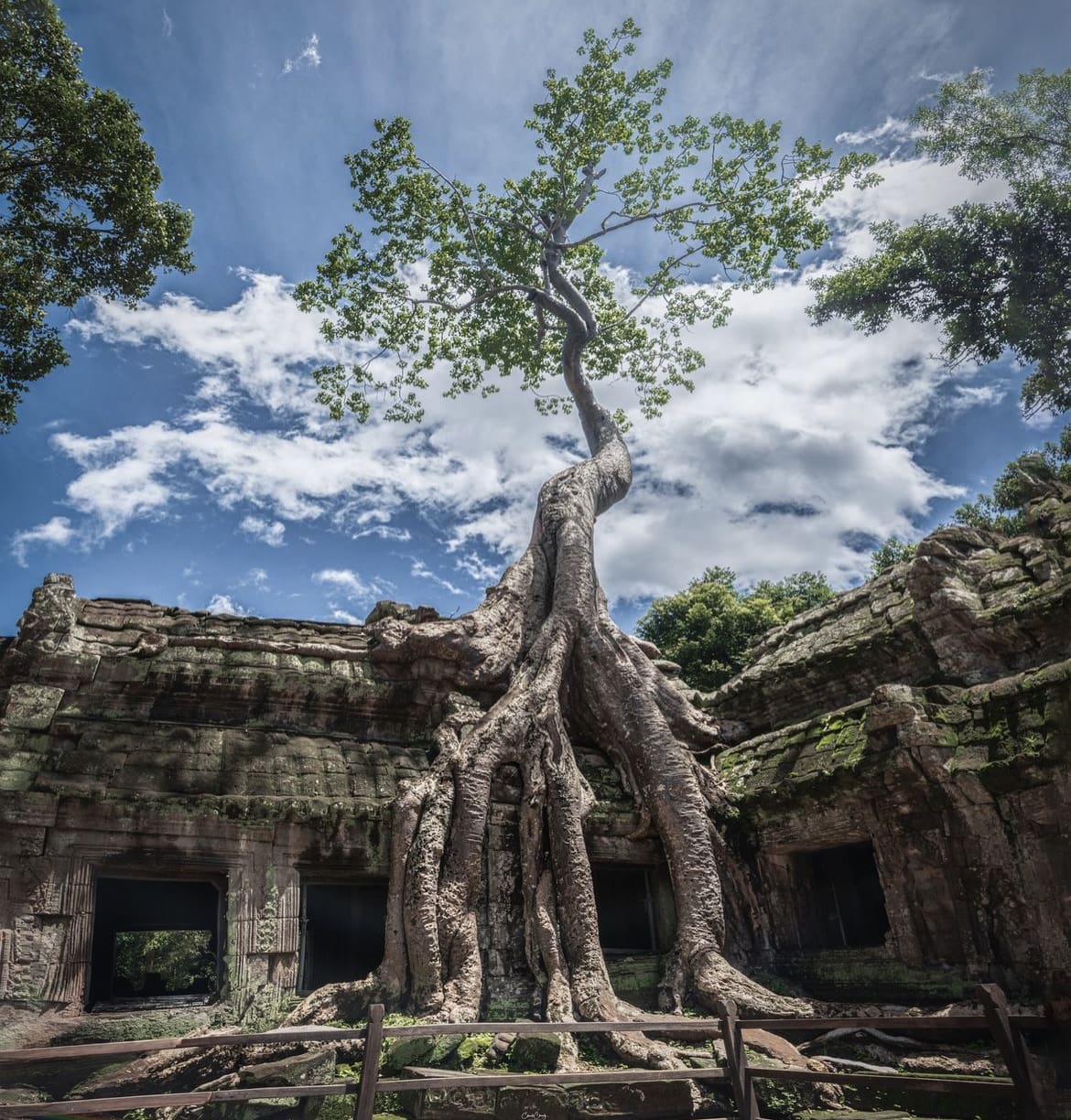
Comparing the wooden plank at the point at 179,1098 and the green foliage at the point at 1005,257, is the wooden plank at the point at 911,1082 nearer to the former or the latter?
the wooden plank at the point at 179,1098

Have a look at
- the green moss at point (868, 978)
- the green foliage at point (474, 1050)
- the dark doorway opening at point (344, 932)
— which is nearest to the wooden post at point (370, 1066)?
the green foliage at point (474, 1050)

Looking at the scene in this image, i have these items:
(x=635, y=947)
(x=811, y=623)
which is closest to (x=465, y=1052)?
(x=635, y=947)

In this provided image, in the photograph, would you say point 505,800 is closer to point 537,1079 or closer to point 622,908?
point 622,908

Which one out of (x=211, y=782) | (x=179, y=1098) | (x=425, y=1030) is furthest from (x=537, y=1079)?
(x=211, y=782)

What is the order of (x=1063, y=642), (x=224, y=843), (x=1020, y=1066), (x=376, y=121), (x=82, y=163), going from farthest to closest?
(x=376, y=121) < (x=82, y=163) < (x=1063, y=642) < (x=224, y=843) < (x=1020, y=1066)

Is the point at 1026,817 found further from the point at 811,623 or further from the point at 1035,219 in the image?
the point at 1035,219

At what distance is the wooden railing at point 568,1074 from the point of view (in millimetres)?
3186

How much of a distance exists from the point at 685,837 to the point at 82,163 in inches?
375

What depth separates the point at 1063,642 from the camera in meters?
6.88

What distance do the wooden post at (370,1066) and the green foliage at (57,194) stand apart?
8.44m

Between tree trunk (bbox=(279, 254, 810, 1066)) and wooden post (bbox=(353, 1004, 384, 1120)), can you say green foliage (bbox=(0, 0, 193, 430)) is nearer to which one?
tree trunk (bbox=(279, 254, 810, 1066))

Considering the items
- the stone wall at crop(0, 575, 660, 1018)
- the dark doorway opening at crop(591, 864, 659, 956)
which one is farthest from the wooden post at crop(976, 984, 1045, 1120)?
the dark doorway opening at crop(591, 864, 659, 956)

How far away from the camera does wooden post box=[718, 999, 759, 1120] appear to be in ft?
13.5

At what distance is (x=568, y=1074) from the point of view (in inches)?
150
